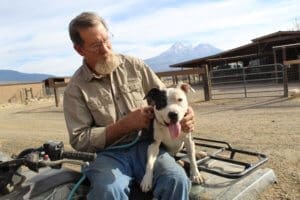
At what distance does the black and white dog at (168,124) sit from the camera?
306 cm

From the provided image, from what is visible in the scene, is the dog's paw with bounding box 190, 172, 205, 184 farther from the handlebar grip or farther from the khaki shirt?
the handlebar grip

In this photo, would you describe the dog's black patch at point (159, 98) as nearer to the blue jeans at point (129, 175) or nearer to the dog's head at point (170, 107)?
the dog's head at point (170, 107)

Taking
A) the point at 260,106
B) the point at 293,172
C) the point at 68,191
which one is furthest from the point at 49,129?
the point at 68,191

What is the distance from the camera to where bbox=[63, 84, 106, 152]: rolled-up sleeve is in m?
3.36

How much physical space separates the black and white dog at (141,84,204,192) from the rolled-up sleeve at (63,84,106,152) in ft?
1.25

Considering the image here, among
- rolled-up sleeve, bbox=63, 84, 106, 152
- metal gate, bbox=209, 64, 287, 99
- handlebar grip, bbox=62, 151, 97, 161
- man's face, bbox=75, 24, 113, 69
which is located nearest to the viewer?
handlebar grip, bbox=62, 151, 97, 161

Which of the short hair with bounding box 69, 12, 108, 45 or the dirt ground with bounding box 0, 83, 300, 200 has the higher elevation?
the short hair with bounding box 69, 12, 108, 45

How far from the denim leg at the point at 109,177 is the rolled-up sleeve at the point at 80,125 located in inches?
4.6

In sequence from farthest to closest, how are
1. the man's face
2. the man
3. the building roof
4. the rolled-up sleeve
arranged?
the building roof, the man's face, the rolled-up sleeve, the man

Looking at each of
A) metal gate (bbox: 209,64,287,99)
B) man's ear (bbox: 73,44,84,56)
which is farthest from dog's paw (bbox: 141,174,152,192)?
metal gate (bbox: 209,64,287,99)

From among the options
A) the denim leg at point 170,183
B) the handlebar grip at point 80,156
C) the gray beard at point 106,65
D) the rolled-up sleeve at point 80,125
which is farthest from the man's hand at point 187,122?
the handlebar grip at point 80,156

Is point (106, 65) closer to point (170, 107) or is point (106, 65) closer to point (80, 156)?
point (170, 107)

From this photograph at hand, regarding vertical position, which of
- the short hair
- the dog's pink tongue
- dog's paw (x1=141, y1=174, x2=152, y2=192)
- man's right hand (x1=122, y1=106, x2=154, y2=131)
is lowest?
dog's paw (x1=141, y1=174, x2=152, y2=192)

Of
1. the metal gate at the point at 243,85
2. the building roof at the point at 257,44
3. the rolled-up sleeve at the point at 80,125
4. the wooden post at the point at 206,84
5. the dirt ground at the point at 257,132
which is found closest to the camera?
the rolled-up sleeve at the point at 80,125
